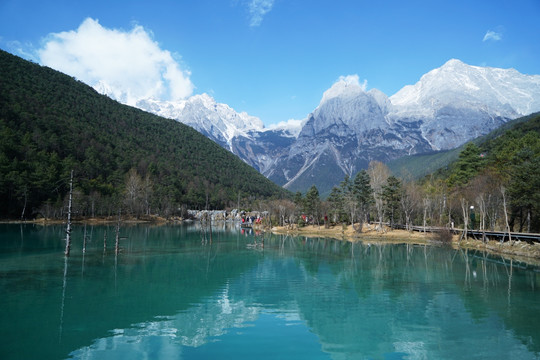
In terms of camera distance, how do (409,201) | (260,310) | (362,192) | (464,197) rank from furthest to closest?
(362,192) < (409,201) < (464,197) < (260,310)

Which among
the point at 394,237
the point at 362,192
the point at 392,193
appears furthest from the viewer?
the point at 362,192

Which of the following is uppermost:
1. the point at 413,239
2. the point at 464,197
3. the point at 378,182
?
the point at 378,182

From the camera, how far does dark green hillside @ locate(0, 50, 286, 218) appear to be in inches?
3484

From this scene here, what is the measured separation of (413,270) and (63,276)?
98.6 ft

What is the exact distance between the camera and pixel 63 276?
2552 centimetres

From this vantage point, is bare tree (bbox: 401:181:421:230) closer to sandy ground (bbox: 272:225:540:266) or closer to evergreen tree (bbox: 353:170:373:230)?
sandy ground (bbox: 272:225:540:266)

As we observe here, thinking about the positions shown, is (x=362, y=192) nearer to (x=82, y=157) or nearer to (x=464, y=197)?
(x=464, y=197)

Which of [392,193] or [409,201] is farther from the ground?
[392,193]

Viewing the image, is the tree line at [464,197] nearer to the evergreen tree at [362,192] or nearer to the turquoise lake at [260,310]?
the evergreen tree at [362,192]

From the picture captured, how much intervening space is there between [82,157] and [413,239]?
109m

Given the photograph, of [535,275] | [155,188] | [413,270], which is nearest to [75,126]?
[155,188]

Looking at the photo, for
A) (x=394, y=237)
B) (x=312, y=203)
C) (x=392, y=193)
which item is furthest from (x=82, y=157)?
(x=394, y=237)

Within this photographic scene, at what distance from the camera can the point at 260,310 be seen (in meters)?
19.3

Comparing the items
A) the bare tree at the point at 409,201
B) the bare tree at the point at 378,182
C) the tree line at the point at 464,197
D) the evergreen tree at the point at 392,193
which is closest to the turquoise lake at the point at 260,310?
the tree line at the point at 464,197
